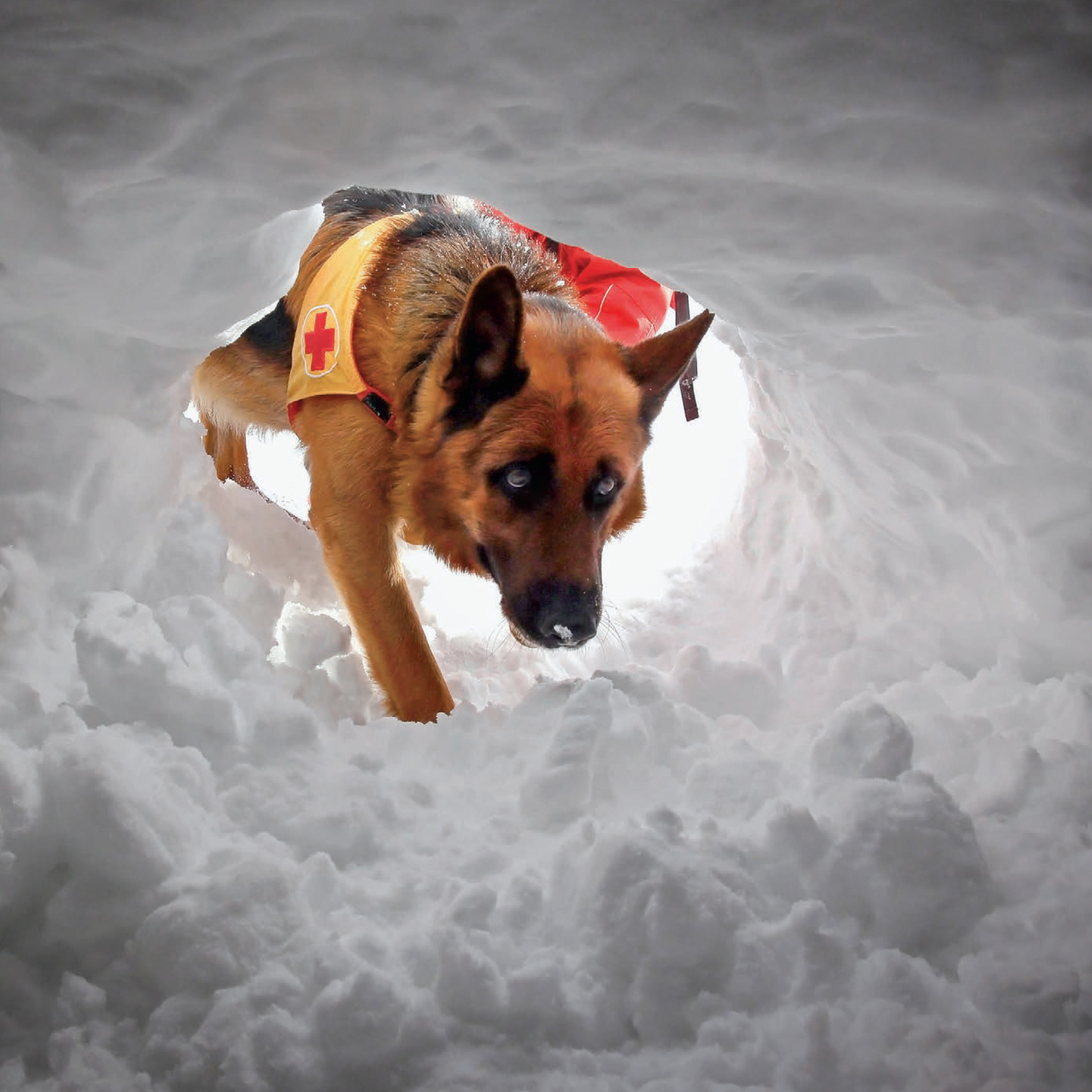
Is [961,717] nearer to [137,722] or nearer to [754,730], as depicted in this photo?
[754,730]

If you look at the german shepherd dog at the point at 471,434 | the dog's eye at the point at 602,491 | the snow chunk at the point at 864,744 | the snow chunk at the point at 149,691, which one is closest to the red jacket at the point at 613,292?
the german shepherd dog at the point at 471,434

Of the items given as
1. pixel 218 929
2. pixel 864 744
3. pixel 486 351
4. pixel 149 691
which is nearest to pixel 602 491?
pixel 486 351

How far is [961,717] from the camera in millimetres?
2354

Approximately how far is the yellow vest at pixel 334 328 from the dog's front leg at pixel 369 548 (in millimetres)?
77

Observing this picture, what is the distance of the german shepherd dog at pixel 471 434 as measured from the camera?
9.28 ft

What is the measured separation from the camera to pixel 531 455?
2.84m

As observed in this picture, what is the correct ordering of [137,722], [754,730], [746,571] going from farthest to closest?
[746,571] → [754,730] → [137,722]

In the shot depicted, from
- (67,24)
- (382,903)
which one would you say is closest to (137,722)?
(382,903)

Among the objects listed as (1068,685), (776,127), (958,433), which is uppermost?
(776,127)

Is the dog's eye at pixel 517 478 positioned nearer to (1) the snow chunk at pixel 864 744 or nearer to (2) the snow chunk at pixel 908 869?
(1) the snow chunk at pixel 864 744

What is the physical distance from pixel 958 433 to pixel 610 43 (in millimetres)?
1464

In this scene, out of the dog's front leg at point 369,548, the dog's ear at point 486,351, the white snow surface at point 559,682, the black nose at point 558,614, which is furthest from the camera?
the dog's front leg at point 369,548

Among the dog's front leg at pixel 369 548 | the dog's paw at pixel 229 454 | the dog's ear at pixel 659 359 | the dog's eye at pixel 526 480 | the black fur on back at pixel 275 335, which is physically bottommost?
the dog's paw at pixel 229 454

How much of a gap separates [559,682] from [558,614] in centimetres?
20
